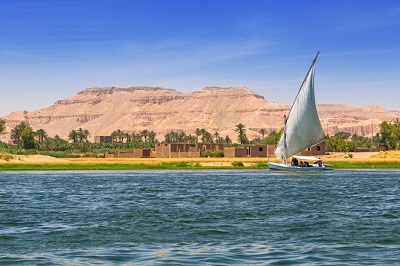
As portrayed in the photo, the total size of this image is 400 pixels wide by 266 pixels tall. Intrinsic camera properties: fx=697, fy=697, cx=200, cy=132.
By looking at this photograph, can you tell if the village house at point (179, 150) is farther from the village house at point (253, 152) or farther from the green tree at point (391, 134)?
the green tree at point (391, 134)

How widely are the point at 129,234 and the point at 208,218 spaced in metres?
5.04

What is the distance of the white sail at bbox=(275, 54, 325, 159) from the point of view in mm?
70188

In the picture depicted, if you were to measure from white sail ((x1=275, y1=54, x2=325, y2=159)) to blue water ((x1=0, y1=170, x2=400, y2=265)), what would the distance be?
33.0 m

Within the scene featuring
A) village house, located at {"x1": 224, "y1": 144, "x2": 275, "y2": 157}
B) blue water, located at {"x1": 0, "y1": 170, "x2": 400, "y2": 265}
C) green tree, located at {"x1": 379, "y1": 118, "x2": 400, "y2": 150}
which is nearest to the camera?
blue water, located at {"x1": 0, "y1": 170, "x2": 400, "y2": 265}

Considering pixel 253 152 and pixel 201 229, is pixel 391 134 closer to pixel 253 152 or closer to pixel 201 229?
pixel 253 152

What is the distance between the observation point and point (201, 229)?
22.9 meters

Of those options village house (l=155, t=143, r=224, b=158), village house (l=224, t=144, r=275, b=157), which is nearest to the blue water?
village house (l=224, t=144, r=275, b=157)

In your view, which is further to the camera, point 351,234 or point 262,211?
point 262,211

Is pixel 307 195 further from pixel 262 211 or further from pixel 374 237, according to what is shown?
pixel 374 237

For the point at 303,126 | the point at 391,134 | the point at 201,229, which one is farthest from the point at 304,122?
the point at 391,134

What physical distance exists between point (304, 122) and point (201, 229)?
49.6 m

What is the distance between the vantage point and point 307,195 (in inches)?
1517

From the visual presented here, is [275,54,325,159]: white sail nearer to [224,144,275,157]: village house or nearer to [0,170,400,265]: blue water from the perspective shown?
[0,170,400,265]: blue water

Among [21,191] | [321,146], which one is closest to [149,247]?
[21,191]
